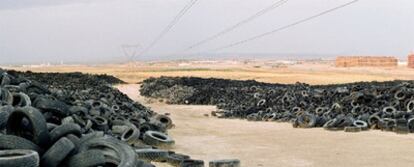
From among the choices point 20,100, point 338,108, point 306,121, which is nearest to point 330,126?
point 306,121

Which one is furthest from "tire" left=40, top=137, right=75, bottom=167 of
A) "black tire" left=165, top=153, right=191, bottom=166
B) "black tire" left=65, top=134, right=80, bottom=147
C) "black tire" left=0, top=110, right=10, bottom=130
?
"black tire" left=165, top=153, right=191, bottom=166

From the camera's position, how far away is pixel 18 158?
709 centimetres

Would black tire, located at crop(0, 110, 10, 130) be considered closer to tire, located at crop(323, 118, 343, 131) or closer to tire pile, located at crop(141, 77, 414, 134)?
tire pile, located at crop(141, 77, 414, 134)

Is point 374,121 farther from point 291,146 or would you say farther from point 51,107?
point 51,107

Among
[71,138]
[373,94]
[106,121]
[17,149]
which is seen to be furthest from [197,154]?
[373,94]

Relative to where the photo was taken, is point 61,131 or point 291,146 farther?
point 291,146

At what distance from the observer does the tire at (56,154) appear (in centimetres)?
783

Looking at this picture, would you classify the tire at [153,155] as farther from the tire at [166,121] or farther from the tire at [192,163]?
the tire at [166,121]

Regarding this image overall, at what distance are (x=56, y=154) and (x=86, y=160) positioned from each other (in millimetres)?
392

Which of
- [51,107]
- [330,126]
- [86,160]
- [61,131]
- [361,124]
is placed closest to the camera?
[86,160]

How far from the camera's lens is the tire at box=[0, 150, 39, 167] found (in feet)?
23.1

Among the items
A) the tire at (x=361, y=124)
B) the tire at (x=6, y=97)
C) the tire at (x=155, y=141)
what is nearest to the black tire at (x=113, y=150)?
the tire at (x=6, y=97)

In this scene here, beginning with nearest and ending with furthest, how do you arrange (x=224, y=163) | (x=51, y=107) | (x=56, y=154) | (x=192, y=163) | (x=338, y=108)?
(x=56, y=154), (x=224, y=163), (x=192, y=163), (x=51, y=107), (x=338, y=108)

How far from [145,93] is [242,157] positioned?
2708 cm
